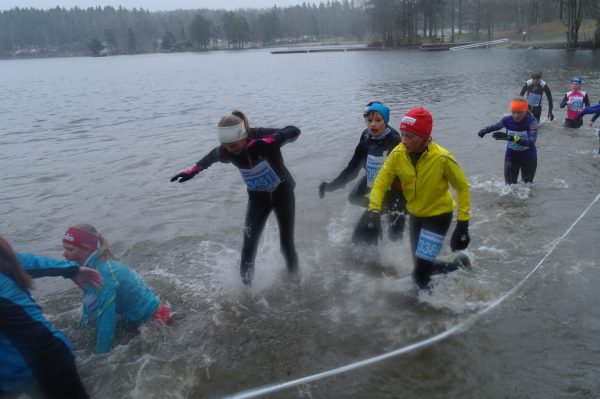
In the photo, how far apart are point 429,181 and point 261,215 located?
194 cm

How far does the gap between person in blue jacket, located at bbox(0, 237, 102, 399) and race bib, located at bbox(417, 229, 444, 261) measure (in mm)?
3256

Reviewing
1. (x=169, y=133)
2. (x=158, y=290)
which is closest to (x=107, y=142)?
(x=169, y=133)

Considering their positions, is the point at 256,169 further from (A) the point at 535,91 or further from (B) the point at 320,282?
(A) the point at 535,91

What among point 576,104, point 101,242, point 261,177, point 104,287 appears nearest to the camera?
point 104,287

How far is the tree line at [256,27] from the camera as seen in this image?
3307 inches

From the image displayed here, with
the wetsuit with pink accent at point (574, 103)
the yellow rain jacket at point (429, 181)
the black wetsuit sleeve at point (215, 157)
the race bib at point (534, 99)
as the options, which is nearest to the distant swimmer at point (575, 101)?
the wetsuit with pink accent at point (574, 103)

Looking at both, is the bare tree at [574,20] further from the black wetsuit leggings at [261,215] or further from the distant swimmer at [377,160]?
the black wetsuit leggings at [261,215]

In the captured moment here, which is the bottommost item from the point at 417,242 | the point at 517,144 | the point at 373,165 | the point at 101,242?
the point at 417,242

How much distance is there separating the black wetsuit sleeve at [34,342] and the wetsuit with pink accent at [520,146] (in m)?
7.24

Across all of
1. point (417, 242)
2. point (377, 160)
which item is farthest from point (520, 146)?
point (417, 242)

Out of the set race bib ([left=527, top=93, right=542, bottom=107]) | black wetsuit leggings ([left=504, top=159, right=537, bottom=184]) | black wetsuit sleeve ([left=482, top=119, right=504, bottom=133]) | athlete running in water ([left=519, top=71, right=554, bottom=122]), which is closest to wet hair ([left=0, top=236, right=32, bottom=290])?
black wetsuit sleeve ([left=482, top=119, right=504, bottom=133])

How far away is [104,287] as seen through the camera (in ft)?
12.7

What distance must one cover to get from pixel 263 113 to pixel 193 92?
12.5 meters

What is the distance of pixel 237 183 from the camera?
10.5 meters
